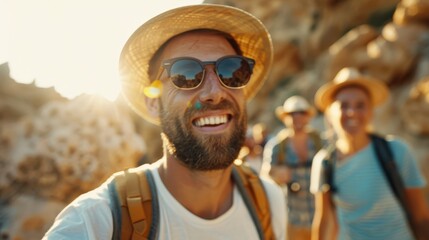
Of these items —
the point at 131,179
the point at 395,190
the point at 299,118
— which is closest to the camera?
the point at 131,179

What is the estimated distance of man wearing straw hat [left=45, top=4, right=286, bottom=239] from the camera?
6.34 feet

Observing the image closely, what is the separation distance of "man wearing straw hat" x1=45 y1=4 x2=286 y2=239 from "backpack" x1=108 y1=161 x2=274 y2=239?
0.02 meters

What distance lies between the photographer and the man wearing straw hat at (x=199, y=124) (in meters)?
1.93

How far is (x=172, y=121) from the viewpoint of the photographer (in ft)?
6.72

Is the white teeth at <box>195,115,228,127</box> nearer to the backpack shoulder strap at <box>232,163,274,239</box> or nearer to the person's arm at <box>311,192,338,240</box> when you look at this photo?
the backpack shoulder strap at <box>232,163,274,239</box>

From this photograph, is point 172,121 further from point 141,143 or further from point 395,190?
point 395,190

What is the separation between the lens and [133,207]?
5.58 feet

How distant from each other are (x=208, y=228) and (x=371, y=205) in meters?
1.91

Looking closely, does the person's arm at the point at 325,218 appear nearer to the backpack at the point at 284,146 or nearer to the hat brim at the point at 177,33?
the hat brim at the point at 177,33

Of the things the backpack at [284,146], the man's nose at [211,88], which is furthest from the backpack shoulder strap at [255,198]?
the backpack at [284,146]

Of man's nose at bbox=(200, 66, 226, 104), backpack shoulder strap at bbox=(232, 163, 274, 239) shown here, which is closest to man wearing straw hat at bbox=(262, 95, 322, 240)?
backpack shoulder strap at bbox=(232, 163, 274, 239)

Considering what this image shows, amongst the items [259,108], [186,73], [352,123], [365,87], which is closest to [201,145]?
[186,73]

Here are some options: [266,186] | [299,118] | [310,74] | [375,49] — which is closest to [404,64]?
[375,49]

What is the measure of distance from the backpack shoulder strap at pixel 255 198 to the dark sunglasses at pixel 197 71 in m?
0.53
